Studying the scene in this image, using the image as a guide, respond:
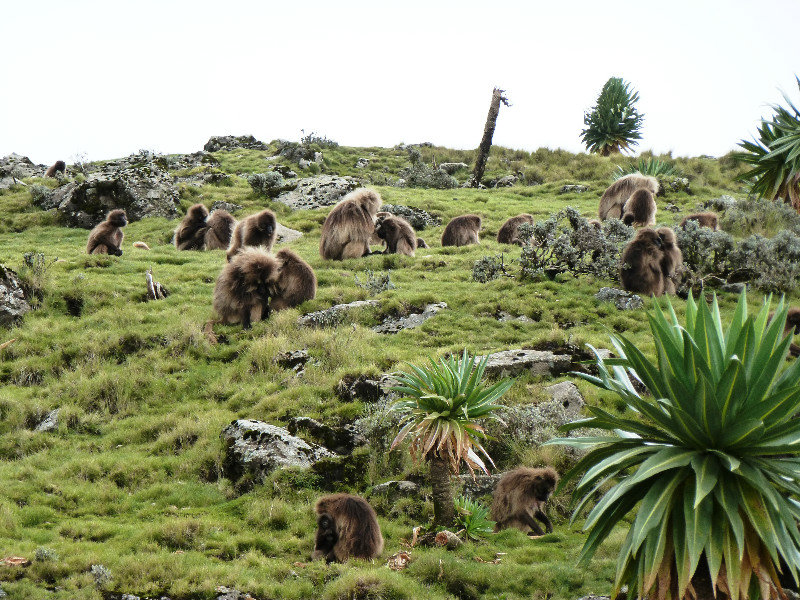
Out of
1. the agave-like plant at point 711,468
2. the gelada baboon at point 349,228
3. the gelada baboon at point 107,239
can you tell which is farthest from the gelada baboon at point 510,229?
the agave-like plant at point 711,468

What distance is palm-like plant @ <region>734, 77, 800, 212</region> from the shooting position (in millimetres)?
14766

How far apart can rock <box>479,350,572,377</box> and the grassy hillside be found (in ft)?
0.90

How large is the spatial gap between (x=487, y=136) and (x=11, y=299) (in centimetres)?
2651

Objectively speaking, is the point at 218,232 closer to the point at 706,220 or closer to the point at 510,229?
the point at 510,229

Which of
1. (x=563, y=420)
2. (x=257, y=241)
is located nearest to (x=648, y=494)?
(x=563, y=420)

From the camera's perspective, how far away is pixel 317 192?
1086 inches

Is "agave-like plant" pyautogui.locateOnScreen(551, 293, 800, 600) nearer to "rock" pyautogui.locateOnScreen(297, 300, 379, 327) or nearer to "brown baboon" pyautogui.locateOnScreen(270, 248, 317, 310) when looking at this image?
"rock" pyautogui.locateOnScreen(297, 300, 379, 327)

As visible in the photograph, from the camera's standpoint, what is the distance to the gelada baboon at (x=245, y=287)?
14055 mm

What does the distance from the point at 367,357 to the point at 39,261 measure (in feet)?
28.0

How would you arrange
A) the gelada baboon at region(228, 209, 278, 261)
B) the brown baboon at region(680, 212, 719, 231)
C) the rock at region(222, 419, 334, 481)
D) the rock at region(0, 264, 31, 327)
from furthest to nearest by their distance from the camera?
1. the brown baboon at region(680, 212, 719, 231)
2. the gelada baboon at region(228, 209, 278, 261)
3. the rock at region(0, 264, 31, 327)
4. the rock at region(222, 419, 334, 481)

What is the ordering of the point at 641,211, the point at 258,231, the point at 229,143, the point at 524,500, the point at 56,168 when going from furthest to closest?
the point at 229,143 → the point at 56,168 → the point at 641,211 → the point at 258,231 → the point at 524,500

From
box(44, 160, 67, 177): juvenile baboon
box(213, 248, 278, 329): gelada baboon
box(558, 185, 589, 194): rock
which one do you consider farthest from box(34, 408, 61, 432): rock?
box(558, 185, 589, 194): rock

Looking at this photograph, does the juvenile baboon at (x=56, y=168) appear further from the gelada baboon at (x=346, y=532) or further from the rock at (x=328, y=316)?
the gelada baboon at (x=346, y=532)

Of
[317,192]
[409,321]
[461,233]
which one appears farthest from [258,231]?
[317,192]
